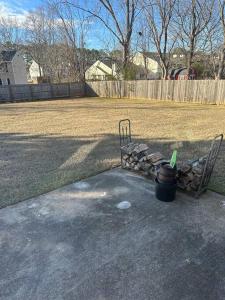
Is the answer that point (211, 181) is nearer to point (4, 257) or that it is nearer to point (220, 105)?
point (4, 257)

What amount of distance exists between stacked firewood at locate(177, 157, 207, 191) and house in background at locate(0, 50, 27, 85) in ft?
93.4

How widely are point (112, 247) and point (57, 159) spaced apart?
9.46 feet

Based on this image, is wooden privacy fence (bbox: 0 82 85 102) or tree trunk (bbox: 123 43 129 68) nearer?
wooden privacy fence (bbox: 0 82 85 102)

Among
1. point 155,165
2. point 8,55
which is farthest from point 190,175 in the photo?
point 8,55

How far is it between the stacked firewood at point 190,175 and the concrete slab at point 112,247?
0.21 meters

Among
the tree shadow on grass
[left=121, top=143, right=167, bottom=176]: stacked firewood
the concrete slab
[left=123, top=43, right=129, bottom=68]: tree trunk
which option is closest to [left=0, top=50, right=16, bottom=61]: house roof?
[left=123, top=43, right=129, bottom=68]: tree trunk

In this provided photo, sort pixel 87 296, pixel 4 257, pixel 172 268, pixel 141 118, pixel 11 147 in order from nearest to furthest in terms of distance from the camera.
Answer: pixel 87 296 < pixel 172 268 < pixel 4 257 < pixel 11 147 < pixel 141 118

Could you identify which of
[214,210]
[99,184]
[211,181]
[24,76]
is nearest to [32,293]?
[99,184]

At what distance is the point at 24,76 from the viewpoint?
32188 mm

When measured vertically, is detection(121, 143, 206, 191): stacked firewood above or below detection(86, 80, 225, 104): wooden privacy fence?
below

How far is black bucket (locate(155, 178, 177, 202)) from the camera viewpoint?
2.83 meters

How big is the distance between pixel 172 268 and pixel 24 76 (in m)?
34.7

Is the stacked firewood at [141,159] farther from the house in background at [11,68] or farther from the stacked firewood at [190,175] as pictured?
the house in background at [11,68]

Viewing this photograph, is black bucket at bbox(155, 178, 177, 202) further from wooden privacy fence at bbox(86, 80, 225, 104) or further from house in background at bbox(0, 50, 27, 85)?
house in background at bbox(0, 50, 27, 85)
